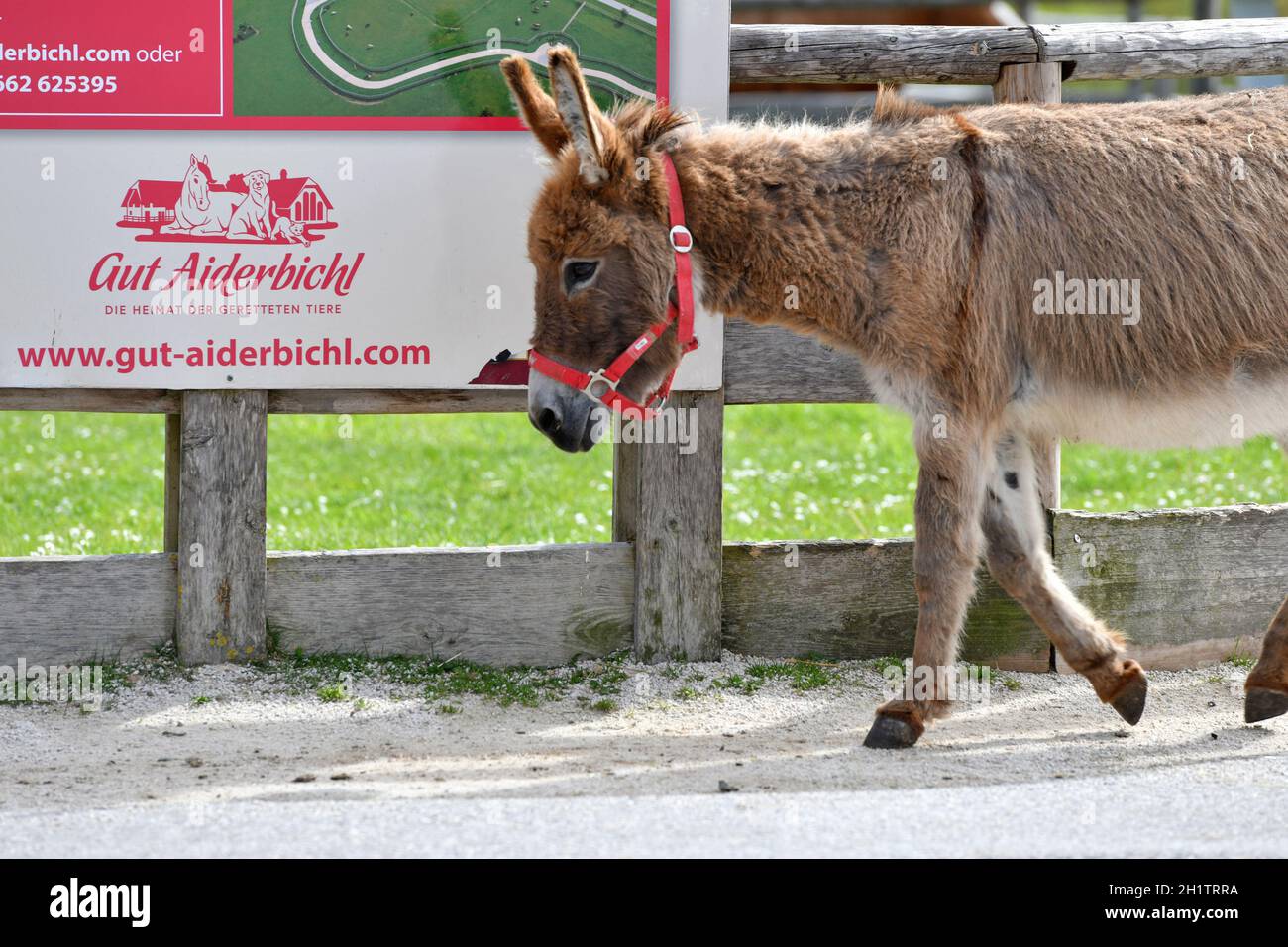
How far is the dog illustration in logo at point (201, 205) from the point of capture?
489cm

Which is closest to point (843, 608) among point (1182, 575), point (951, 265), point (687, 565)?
A: point (687, 565)

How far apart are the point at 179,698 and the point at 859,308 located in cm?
257

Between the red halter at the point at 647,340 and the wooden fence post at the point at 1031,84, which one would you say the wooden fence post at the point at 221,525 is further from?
the wooden fence post at the point at 1031,84

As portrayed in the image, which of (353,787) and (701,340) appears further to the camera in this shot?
(701,340)

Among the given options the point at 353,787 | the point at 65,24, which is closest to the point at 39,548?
the point at 65,24

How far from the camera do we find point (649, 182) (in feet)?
14.5

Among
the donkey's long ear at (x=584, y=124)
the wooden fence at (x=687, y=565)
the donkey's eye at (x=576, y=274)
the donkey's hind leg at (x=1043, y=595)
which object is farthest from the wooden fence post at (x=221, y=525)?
the donkey's hind leg at (x=1043, y=595)

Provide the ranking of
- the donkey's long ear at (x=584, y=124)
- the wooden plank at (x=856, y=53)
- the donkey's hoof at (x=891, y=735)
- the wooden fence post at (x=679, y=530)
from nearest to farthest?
the donkey's long ear at (x=584, y=124)
the donkey's hoof at (x=891, y=735)
the wooden plank at (x=856, y=53)
the wooden fence post at (x=679, y=530)

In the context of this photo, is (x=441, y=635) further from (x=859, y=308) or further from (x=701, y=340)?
(x=859, y=308)

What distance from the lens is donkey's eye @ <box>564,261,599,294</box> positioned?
14.5ft

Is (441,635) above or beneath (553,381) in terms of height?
beneath

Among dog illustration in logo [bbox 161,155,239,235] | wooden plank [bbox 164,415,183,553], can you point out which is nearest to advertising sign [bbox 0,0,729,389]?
dog illustration in logo [bbox 161,155,239,235]

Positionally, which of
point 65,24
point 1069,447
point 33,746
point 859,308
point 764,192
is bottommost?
point 33,746

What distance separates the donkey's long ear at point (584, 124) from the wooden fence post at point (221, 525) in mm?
1480
